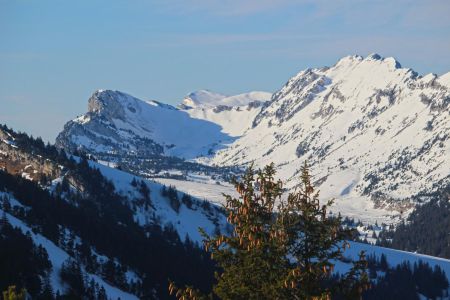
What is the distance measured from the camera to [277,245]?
3494 centimetres

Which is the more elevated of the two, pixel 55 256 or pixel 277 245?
pixel 55 256

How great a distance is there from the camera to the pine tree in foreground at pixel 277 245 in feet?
115

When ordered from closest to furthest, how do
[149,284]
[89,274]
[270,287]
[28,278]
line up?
1. [270,287]
2. [28,278]
3. [89,274]
4. [149,284]

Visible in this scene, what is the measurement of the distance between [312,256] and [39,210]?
155m

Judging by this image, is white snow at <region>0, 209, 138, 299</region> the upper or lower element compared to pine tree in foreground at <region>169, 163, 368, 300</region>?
upper

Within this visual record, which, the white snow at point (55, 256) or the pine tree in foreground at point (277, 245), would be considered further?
the white snow at point (55, 256)

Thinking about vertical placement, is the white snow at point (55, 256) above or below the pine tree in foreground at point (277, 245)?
above

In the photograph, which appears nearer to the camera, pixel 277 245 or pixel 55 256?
pixel 277 245

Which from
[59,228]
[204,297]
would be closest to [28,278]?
[59,228]

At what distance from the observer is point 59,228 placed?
178m

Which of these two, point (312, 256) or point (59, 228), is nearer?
point (312, 256)

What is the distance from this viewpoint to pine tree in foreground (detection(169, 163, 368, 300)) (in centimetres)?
3497

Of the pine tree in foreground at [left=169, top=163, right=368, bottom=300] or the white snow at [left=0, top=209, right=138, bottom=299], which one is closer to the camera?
the pine tree in foreground at [left=169, top=163, right=368, bottom=300]

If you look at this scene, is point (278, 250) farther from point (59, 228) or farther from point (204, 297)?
point (59, 228)
